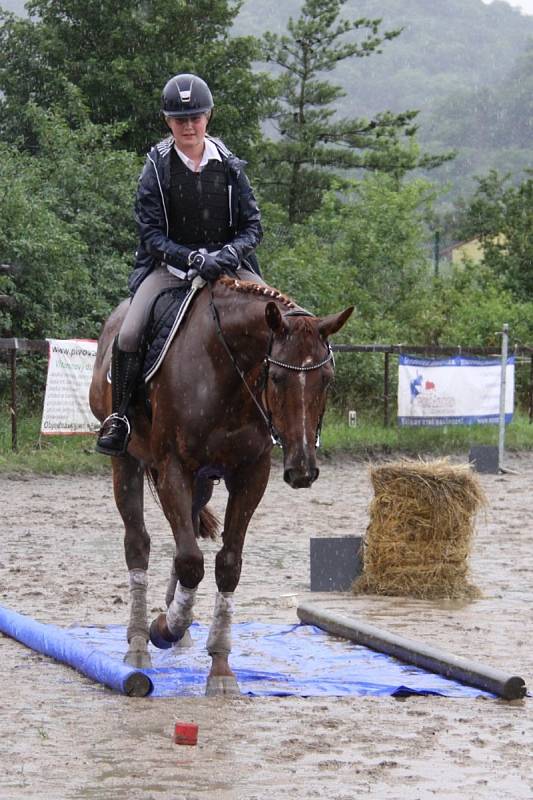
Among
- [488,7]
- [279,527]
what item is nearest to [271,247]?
[279,527]

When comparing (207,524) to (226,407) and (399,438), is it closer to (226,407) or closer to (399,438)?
(226,407)

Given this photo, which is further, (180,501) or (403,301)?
(403,301)

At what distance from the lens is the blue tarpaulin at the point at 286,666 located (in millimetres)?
6957

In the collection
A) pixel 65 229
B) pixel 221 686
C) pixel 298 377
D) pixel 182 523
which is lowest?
pixel 221 686

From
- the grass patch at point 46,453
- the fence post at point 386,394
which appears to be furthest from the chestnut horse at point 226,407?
the fence post at point 386,394

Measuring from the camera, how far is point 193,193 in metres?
7.60

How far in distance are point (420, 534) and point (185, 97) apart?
13.6 ft

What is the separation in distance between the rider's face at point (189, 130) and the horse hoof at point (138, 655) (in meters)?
2.71

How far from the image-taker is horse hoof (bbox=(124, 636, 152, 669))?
7492 millimetres

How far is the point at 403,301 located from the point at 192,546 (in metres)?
29.0

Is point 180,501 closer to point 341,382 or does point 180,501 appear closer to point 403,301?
point 341,382

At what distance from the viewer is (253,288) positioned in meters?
7.09

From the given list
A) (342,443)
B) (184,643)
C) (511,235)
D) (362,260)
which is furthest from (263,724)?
(511,235)

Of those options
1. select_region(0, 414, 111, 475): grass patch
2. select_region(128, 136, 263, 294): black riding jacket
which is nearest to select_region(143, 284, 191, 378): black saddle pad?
select_region(128, 136, 263, 294): black riding jacket
